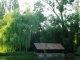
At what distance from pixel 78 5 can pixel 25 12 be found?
49.0ft

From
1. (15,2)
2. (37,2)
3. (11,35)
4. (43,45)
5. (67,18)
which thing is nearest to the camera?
(11,35)

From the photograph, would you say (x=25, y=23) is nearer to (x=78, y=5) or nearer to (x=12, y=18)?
(x=12, y=18)

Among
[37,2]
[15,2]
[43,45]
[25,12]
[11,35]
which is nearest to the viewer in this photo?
[11,35]

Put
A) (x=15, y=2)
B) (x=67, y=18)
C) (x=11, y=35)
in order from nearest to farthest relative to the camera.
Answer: (x=11, y=35) < (x=67, y=18) < (x=15, y=2)

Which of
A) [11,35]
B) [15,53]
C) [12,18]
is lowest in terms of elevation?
[15,53]

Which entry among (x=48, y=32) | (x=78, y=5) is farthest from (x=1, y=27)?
(x=78, y=5)

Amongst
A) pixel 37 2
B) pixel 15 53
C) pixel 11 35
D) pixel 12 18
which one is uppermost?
pixel 37 2

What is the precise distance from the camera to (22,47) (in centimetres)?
4209

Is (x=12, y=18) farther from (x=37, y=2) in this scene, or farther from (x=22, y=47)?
(x=37, y=2)

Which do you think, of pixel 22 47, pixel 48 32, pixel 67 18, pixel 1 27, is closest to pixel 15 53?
pixel 22 47

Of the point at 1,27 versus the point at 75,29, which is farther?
the point at 75,29

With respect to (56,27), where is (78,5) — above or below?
above

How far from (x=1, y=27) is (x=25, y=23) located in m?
4.67

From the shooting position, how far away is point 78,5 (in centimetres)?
5153
